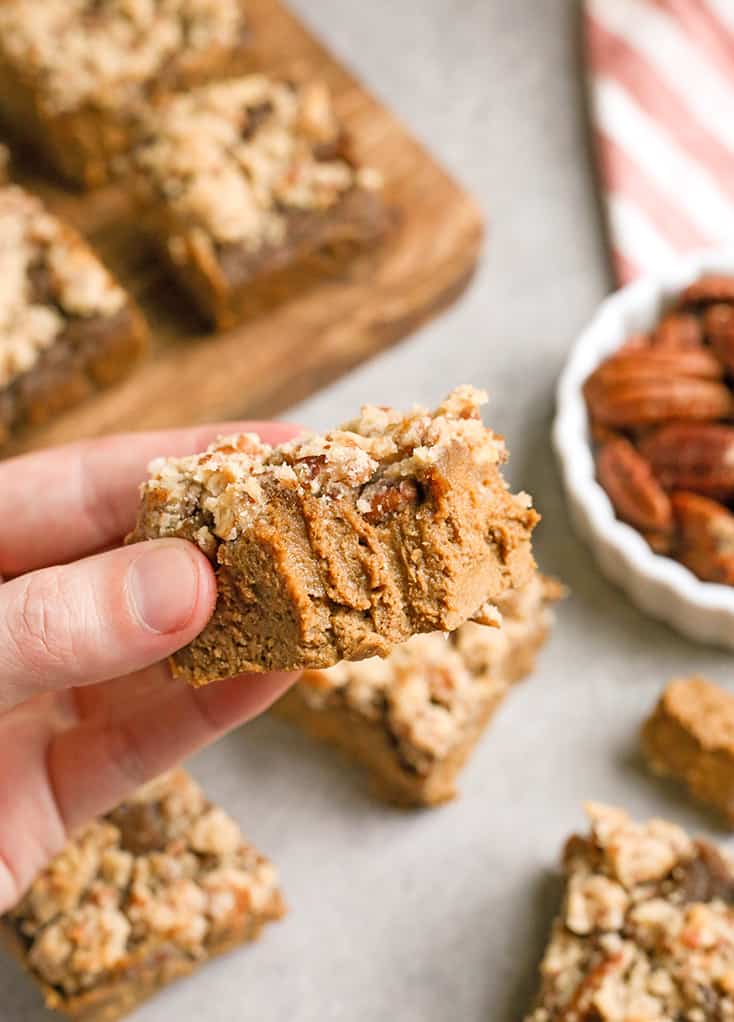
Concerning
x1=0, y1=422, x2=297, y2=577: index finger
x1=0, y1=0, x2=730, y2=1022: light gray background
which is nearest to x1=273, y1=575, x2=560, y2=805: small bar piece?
x1=0, y1=0, x2=730, y2=1022: light gray background

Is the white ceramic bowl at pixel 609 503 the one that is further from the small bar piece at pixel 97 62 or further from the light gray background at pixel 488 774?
the small bar piece at pixel 97 62

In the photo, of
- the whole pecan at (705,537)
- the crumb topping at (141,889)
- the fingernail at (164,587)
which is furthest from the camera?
the whole pecan at (705,537)

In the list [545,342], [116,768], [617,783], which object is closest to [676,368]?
[545,342]

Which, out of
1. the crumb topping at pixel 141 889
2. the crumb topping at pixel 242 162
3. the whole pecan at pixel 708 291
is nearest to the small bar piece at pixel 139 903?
the crumb topping at pixel 141 889

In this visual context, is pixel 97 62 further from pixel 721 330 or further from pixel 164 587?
pixel 164 587

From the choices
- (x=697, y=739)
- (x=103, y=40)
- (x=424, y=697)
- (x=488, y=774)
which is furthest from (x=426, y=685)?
(x=103, y=40)
